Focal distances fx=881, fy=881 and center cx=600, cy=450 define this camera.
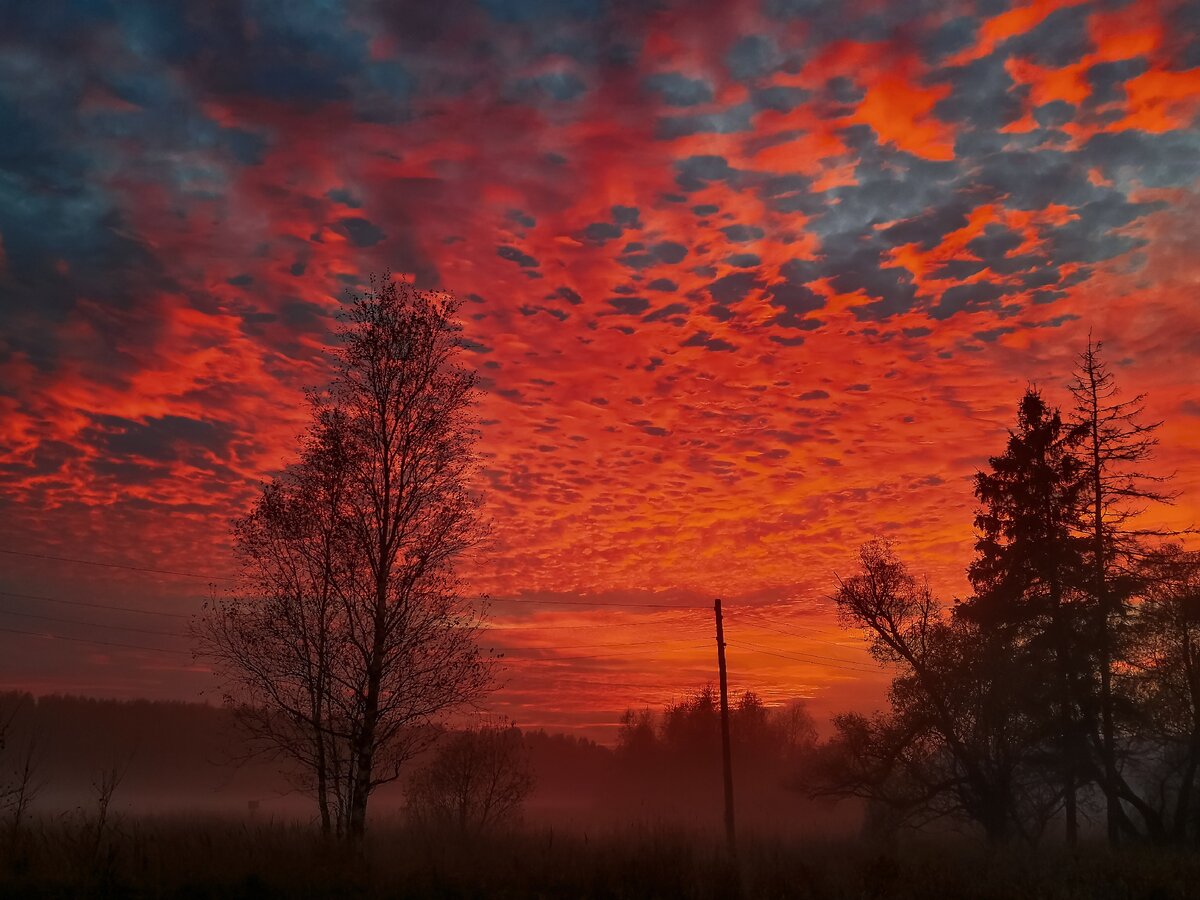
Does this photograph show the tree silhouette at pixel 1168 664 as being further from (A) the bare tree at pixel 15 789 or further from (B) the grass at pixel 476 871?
(A) the bare tree at pixel 15 789

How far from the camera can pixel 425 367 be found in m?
21.3

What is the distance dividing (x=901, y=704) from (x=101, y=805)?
27388 millimetres

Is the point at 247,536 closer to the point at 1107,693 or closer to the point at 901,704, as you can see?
the point at 901,704

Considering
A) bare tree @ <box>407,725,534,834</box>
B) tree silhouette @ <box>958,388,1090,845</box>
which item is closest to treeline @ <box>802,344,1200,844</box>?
tree silhouette @ <box>958,388,1090,845</box>

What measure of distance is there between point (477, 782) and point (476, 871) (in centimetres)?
2459

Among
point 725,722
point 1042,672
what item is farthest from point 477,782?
point 1042,672

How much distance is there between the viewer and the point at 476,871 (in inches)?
657

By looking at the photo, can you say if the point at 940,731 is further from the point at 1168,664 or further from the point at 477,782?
the point at 477,782

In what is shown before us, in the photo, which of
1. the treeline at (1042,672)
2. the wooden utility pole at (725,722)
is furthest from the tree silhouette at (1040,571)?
the wooden utility pole at (725,722)

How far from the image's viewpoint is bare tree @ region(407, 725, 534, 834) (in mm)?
39562

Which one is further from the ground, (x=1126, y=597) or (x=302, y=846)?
(x=1126, y=597)

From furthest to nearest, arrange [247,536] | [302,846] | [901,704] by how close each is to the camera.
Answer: [901,704] → [247,536] → [302,846]

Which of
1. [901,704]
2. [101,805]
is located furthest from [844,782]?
[101,805]

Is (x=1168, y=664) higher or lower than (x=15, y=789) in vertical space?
higher
